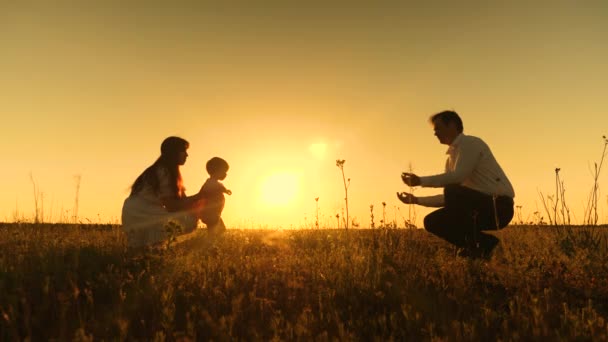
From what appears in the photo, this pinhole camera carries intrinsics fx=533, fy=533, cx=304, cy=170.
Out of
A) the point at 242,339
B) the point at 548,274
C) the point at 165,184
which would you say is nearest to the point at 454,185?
the point at 548,274

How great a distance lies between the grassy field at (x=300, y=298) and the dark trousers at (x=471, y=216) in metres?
0.38

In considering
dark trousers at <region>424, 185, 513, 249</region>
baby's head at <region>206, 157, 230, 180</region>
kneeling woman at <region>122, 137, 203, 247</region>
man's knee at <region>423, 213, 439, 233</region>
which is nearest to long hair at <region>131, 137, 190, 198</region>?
kneeling woman at <region>122, 137, 203, 247</region>

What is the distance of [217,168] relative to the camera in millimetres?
9547

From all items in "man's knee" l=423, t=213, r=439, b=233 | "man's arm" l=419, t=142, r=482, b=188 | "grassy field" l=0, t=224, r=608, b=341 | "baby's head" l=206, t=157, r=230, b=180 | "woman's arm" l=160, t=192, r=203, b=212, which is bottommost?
"grassy field" l=0, t=224, r=608, b=341

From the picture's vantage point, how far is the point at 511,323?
354cm

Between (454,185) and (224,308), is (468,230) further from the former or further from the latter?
(224,308)

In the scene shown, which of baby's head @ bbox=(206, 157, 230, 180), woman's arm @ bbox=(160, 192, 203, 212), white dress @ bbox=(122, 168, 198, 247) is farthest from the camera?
baby's head @ bbox=(206, 157, 230, 180)

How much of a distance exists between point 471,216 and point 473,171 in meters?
0.58

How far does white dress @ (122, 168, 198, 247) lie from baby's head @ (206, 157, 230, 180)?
207 cm

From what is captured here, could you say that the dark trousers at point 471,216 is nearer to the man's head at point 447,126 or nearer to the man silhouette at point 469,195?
the man silhouette at point 469,195

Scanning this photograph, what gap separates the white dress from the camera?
287 inches

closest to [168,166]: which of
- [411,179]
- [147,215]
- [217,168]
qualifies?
[147,215]

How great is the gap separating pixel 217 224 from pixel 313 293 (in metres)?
5.57

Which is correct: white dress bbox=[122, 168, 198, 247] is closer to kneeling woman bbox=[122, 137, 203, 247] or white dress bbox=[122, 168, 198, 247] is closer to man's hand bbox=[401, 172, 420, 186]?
kneeling woman bbox=[122, 137, 203, 247]
